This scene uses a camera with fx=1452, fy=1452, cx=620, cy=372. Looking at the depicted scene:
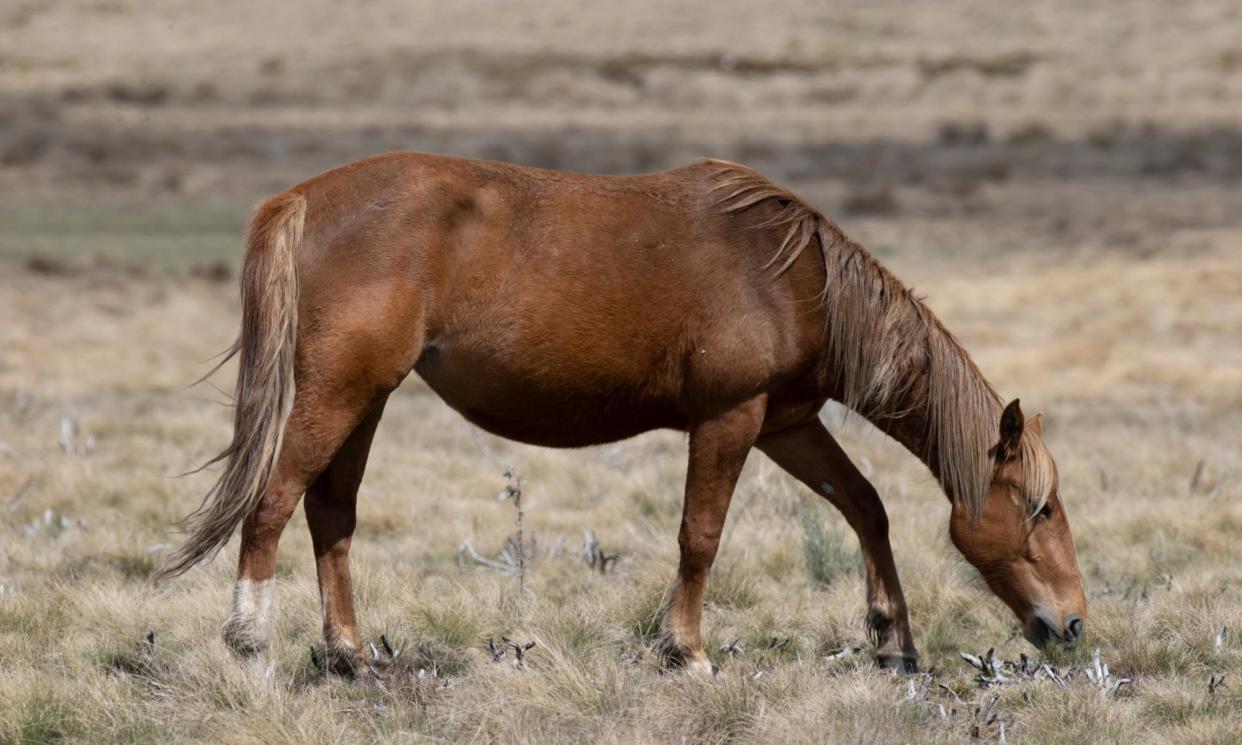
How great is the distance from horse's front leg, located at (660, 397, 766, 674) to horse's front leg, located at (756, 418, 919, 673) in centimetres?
53

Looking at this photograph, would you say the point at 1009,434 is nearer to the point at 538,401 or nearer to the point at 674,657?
the point at 674,657

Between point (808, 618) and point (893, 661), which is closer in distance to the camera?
point (893, 661)

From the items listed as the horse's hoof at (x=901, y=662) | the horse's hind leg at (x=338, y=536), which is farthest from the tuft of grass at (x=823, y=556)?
the horse's hind leg at (x=338, y=536)

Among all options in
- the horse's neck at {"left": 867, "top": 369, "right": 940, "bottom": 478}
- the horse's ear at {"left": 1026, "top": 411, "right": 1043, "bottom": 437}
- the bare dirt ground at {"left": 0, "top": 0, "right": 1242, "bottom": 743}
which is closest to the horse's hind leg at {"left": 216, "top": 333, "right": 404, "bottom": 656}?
the bare dirt ground at {"left": 0, "top": 0, "right": 1242, "bottom": 743}

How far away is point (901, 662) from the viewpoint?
18.9 feet

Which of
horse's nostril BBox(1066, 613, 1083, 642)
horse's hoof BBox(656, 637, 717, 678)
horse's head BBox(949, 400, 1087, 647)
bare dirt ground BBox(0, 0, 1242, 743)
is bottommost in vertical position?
bare dirt ground BBox(0, 0, 1242, 743)

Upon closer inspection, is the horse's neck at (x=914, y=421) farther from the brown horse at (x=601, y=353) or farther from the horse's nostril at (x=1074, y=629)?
the horse's nostril at (x=1074, y=629)

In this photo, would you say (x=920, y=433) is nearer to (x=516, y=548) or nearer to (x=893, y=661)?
(x=893, y=661)

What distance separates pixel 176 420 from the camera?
1089cm

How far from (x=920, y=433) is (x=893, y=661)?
915 millimetres

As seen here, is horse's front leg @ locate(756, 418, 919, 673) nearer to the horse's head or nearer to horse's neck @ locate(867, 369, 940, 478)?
horse's neck @ locate(867, 369, 940, 478)

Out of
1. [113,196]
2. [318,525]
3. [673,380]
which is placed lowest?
[113,196]

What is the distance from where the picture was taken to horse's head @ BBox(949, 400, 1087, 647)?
5555mm

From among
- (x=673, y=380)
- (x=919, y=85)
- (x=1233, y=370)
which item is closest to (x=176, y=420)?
(x=673, y=380)
